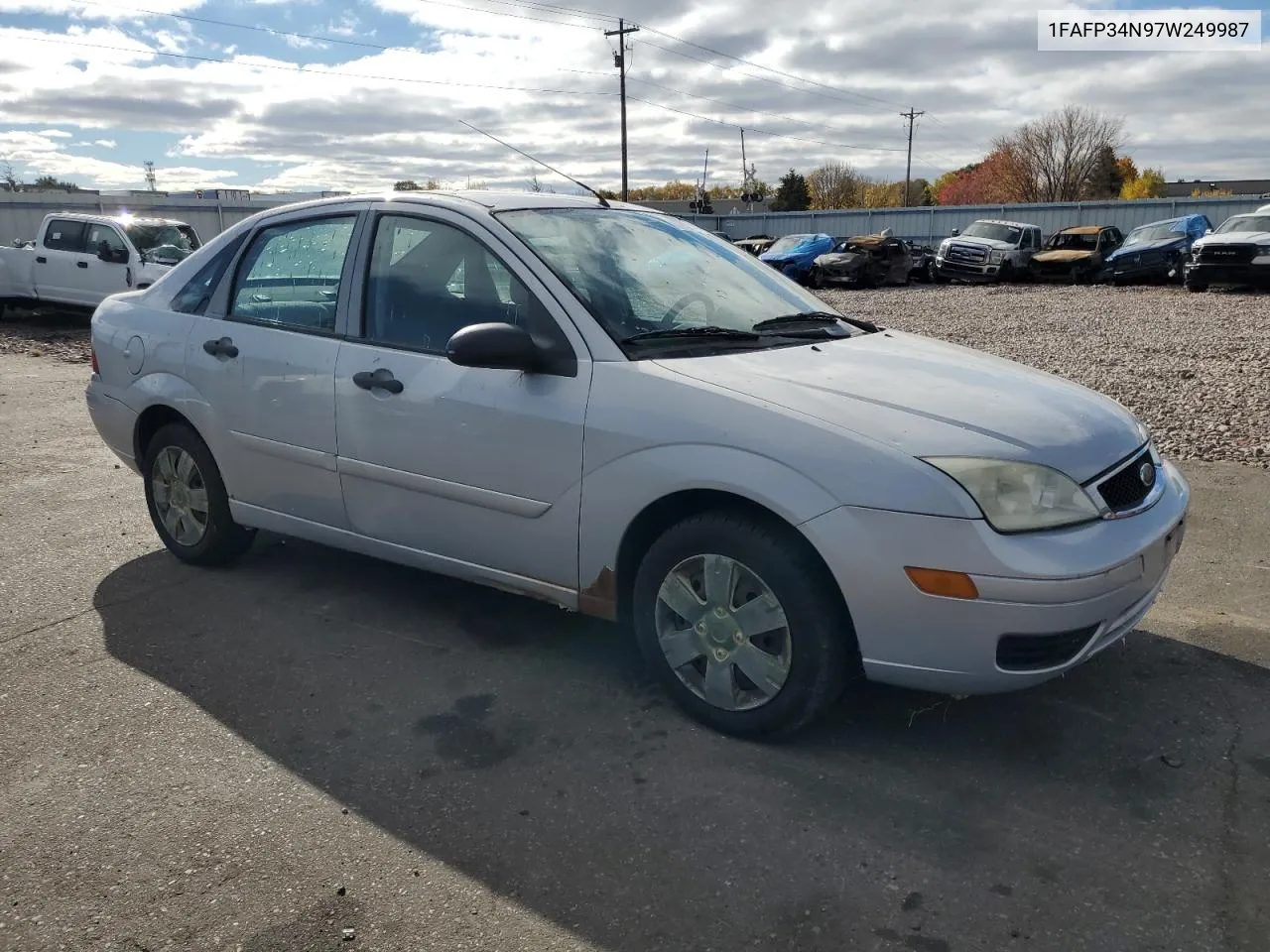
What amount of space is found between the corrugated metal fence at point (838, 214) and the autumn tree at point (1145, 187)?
159 ft

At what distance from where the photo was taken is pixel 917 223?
133 ft

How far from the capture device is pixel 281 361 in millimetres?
4230

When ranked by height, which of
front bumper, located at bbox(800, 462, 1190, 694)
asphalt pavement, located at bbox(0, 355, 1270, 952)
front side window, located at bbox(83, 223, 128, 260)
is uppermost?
front side window, located at bbox(83, 223, 128, 260)

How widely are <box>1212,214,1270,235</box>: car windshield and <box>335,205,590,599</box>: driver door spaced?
2045 cm

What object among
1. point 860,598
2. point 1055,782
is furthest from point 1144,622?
point 860,598

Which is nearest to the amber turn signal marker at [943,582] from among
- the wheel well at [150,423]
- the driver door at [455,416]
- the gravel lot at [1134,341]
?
the driver door at [455,416]

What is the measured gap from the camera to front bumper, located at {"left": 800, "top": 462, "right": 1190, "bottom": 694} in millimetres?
2811

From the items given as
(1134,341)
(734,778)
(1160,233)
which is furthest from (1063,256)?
(734,778)

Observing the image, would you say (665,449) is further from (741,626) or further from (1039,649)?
(1039,649)

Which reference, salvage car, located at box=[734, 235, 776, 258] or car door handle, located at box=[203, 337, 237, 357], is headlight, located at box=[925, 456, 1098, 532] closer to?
car door handle, located at box=[203, 337, 237, 357]

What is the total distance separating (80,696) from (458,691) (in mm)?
1321

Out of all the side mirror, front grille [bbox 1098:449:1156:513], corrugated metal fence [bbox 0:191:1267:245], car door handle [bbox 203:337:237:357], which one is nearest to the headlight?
front grille [bbox 1098:449:1156:513]

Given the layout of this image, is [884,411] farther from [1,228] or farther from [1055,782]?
[1,228]

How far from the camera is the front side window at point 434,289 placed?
12.1ft
